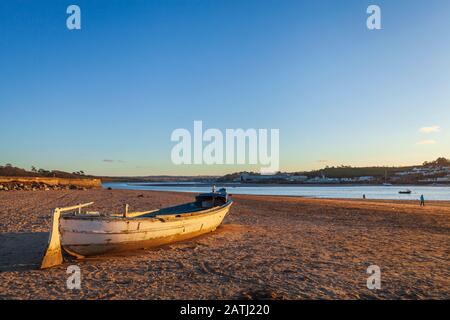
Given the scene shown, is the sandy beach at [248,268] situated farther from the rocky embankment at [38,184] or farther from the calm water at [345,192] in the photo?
the calm water at [345,192]

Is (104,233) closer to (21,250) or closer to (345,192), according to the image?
(21,250)

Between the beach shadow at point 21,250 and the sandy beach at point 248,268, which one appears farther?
the beach shadow at point 21,250

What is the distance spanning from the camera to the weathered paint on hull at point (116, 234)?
9438 mm

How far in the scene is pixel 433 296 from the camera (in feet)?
22.9

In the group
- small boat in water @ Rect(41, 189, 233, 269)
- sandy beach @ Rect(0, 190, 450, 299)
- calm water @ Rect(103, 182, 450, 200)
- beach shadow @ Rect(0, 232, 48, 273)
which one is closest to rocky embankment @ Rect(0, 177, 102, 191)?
A: calm water @ Rect(103, 182, 450, 200)

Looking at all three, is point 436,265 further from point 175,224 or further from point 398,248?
point 175,224

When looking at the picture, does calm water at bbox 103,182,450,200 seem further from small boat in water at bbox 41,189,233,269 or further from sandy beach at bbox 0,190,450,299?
small boat in water at bbox 41,189,233,269

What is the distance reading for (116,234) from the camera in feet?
32.8

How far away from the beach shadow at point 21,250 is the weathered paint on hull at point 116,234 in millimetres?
1142

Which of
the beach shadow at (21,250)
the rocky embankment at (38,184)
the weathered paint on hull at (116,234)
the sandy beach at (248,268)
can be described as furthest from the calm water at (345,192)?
the beach shadow at (21,250)

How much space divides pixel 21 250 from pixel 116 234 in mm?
3576

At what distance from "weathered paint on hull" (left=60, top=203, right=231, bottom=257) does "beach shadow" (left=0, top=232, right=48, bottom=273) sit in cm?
114
